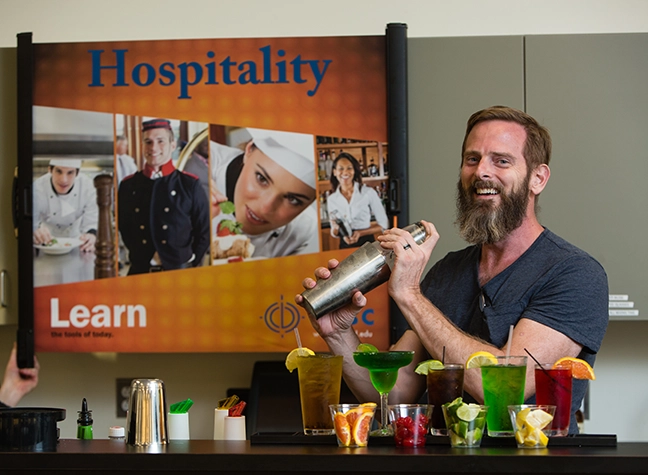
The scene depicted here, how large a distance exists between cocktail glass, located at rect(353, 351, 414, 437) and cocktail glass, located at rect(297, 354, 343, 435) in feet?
0.17

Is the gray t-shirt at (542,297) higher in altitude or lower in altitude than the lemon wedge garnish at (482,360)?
higher

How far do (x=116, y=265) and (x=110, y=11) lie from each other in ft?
3.06

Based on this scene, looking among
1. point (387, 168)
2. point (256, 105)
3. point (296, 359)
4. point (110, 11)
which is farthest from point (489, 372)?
point (110, 11)

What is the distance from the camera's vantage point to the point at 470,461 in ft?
3.79

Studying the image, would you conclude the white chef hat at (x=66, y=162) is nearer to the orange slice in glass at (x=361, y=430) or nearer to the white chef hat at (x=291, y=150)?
the white chef hat at (x=291, y=150)

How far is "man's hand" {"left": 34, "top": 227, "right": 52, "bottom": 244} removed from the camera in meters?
2.55

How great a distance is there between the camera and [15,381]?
2609 millimetres

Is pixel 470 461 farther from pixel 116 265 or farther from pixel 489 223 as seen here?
pixel 116 265

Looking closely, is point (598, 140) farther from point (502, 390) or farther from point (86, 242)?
point (86, 242)

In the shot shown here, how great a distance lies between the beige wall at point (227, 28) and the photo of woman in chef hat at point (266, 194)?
0.49 meters

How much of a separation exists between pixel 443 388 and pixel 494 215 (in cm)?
60

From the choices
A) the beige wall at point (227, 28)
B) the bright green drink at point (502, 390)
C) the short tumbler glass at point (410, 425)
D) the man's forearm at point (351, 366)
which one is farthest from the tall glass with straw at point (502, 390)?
the beige wall at point (227, 28)

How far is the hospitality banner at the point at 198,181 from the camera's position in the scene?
250cm

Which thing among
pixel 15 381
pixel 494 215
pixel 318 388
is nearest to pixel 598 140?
pixel 494 215
